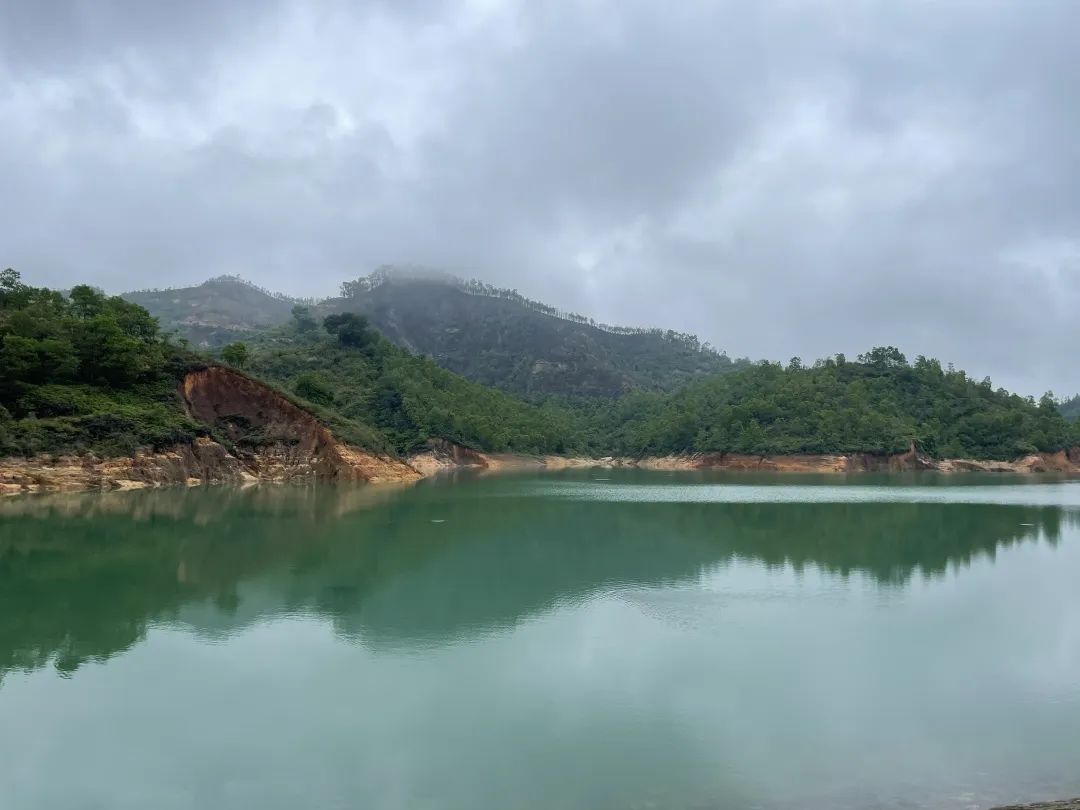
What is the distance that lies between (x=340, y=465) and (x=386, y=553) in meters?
28.5

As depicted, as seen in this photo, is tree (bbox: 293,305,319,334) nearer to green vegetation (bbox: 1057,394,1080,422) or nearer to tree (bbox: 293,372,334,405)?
tree (bbox: 293,372,334,405)

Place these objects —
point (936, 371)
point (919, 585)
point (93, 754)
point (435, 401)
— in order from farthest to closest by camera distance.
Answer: point (936, 371)
point (435, 401)
point (919, 585)
point (93, 754)

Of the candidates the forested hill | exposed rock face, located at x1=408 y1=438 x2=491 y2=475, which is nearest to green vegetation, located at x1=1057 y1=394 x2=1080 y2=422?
the forested hill

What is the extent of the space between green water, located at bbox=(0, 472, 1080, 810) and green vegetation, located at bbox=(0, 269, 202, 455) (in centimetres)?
1245

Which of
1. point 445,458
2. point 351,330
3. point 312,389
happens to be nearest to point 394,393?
point 445,458

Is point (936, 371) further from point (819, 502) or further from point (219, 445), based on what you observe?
point (219, 445)

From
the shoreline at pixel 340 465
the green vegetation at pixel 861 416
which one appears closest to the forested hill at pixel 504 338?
Result: the green vegetation at pixel 861 416

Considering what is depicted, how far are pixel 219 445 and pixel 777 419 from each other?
5799 cm

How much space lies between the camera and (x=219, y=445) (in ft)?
134

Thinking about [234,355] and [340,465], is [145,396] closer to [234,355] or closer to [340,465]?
[340,465]

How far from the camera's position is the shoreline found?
31141 mm

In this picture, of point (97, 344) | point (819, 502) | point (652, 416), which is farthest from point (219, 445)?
point (652, 416)

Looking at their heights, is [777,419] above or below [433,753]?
above

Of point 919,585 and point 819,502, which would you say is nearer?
point 919,585
